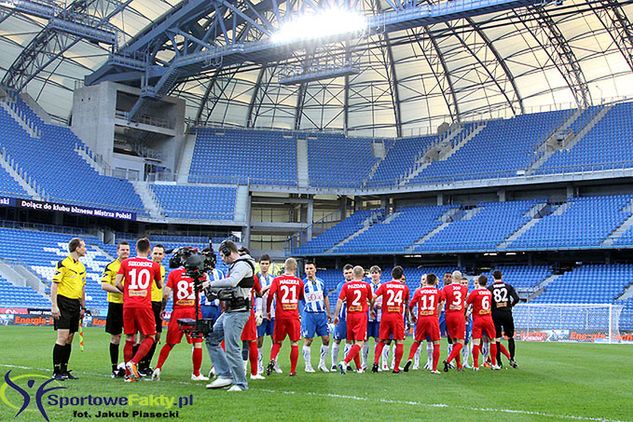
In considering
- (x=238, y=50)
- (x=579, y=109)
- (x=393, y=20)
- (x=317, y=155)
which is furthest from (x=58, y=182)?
(x=579, y=109)

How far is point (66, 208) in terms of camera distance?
46.3 metres

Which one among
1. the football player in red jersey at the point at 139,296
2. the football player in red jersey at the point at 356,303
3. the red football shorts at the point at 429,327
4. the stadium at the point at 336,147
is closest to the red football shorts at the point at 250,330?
the football player in red jersey at the point at 139,296

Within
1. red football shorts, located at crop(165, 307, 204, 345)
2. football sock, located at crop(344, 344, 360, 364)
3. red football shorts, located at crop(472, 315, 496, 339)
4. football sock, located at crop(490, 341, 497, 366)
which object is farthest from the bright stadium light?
red football shorts, located at crop(165, 307, 204, 345)

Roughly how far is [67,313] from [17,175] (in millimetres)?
36851

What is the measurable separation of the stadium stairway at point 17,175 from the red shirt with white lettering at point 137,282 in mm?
35014

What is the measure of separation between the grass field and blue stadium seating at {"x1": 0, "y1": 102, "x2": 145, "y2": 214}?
31116 mm

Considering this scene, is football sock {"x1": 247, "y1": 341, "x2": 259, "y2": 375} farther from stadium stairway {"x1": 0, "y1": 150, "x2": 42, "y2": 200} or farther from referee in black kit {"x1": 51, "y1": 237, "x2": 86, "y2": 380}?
stadium stairway {"x1": 0, "y1": 150, "x2": 42, "y2": 200}

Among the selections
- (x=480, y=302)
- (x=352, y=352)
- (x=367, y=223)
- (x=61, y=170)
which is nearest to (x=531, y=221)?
(x=367, y=223)

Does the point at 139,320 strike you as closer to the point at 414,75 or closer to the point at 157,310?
the point at 157,310

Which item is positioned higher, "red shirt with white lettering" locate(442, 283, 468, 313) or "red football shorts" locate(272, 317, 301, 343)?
"red shirt with white lettering" locate(442, 283, 468, 313)

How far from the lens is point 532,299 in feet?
137

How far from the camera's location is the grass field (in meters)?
9.54

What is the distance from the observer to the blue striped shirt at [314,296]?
16.4 metres

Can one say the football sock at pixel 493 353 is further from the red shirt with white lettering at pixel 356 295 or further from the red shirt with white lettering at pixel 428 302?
the red shirt with white lettering at pixel 356 295
